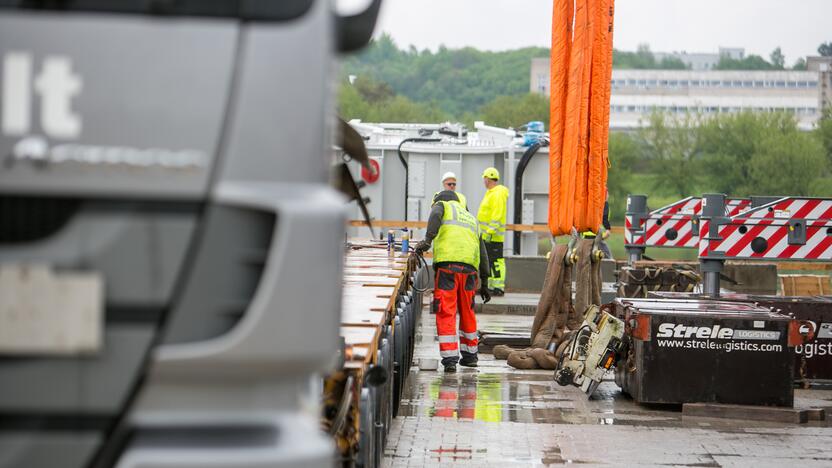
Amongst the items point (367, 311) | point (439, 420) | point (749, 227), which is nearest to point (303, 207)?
point (367, 311)

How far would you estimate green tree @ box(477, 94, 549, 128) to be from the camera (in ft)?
278

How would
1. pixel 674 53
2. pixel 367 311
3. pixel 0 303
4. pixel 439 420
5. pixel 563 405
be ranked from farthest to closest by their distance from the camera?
pixel 674 53, pixel 563 405, pixel 439 420, pixel 367 311, pixel 0 303

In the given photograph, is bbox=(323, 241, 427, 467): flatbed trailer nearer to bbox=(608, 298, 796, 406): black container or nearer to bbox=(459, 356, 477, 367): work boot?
bbox=(459, 356, 477, 367): work boot

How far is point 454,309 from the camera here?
1281 cm

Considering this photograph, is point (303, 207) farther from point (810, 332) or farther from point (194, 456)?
point (810, 332)

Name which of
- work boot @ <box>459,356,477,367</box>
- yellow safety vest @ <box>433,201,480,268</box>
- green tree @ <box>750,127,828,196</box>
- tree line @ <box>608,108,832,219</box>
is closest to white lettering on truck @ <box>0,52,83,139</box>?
yellow safety vest @ <box>433,201,480,268</box>

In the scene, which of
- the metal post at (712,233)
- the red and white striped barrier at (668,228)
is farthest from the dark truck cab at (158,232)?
the red and white striped barrier at (668,228)

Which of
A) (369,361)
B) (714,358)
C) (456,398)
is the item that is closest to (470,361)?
(456,398)

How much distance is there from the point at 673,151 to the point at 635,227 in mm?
59379

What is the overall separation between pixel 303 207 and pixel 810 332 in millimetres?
9827

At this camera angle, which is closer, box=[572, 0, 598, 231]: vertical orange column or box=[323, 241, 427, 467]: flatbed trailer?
box=[323, 241, 427, 467]: flatbed trailer

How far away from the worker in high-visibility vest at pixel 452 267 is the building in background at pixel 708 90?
323ft

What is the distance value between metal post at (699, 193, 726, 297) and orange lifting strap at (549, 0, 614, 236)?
108 cm

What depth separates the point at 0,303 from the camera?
2875 mm
